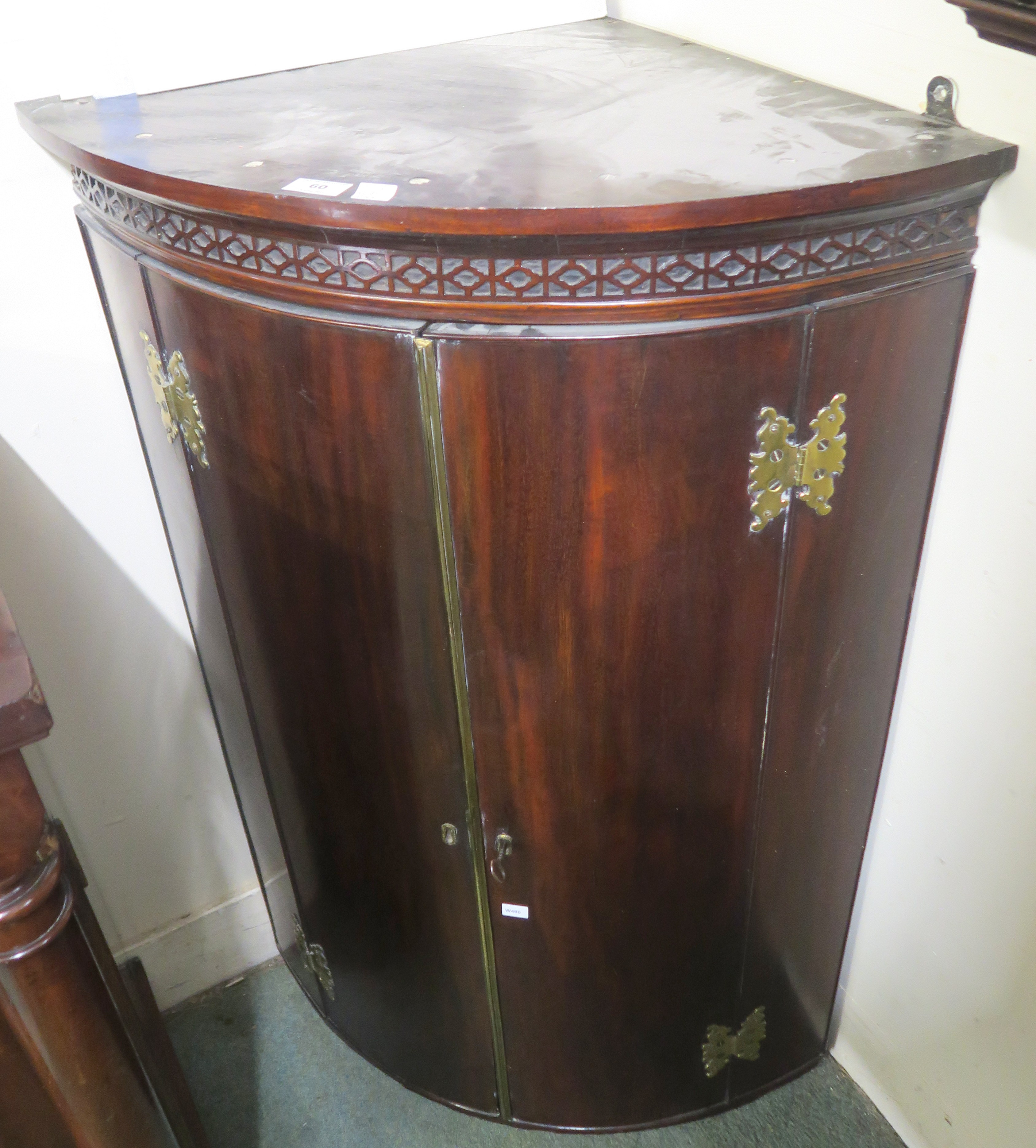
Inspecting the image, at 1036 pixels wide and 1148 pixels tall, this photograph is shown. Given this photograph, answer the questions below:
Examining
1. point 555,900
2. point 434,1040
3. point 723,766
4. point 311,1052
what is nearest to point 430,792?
point 555,900

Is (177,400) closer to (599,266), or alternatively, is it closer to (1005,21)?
(599,266)

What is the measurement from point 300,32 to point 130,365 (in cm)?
43

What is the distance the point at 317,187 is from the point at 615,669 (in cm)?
50

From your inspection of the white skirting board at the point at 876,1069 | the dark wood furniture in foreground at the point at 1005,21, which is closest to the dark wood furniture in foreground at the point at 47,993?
the dark wood furniture in foreground at the point at 1005,21

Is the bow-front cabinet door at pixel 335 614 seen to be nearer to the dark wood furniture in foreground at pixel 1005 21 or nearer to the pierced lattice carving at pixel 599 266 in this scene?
the pierced lattice carving at pixel 599 266

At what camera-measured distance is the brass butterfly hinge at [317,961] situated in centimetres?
144

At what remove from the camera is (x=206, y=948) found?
165cm

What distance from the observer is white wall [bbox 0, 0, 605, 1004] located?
1.10 metres


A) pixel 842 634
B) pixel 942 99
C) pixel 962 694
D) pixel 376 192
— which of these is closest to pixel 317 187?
pixel 376 192

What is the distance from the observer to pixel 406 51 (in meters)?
1.23

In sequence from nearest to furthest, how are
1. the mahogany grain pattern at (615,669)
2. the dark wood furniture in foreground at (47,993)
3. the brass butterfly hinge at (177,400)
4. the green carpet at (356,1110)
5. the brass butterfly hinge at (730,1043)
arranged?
the dark wood furniture in foreground at (47,993)
the mahogany grain pattern at (615,669)
the brass butterfly hinge at (177,400)
the brass butterfly hinge at (730,1043)
the green carpet at (356,1110)

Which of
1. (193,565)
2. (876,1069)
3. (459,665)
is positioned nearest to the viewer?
(459,665)

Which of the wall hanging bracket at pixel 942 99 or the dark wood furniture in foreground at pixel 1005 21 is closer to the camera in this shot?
the dark wood furniture in foreground at pixel 1005 21

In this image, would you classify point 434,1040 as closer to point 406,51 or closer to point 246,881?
point 246,881
